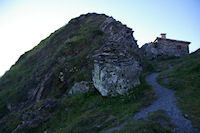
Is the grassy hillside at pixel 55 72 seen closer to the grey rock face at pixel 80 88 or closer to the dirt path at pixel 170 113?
the grey rock face at pixel 80 88

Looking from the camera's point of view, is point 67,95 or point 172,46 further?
point 172,46

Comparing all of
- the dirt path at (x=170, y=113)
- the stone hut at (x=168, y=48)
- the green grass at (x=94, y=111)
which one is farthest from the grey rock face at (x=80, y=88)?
the stone hut at (x=168, y=48)

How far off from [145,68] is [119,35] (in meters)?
9.37

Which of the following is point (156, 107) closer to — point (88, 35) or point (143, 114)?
point (143, 114)

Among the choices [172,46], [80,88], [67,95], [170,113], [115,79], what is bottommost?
[67,95]

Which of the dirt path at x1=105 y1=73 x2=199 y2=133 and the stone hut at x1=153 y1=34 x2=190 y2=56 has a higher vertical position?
the stone hut at x1=153 y1=34 x2=190 y2=56

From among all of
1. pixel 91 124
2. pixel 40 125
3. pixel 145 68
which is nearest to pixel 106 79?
pixel 91 124

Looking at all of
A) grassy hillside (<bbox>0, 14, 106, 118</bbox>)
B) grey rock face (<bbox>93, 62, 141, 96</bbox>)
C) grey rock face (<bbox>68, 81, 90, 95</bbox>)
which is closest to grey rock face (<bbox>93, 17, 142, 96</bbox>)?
grey rock face (<bbox>93, 62, 141, 96</bbox>)

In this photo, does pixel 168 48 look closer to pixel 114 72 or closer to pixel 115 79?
pixel 114 72

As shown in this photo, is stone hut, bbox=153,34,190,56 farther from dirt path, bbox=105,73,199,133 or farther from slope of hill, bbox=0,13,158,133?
dirt path, bbox=105,73,199,133

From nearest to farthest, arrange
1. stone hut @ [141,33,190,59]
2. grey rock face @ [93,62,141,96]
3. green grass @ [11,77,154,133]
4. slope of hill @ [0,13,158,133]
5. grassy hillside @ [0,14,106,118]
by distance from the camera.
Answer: green grass @ [11,77,154,133], slope of hill @ [0,13,158,133], grey rock face @ [93,62,141,96], grassy hillside @ [0,14,106,118], stone hut @ [141,33,190,59]

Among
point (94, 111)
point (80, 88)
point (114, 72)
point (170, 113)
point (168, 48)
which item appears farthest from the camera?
point (168, 48)

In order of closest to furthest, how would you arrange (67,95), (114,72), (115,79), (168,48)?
(115,79) → (114,72) → (67,95) → (168,48)

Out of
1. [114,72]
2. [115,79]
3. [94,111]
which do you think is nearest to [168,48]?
[114,72]
